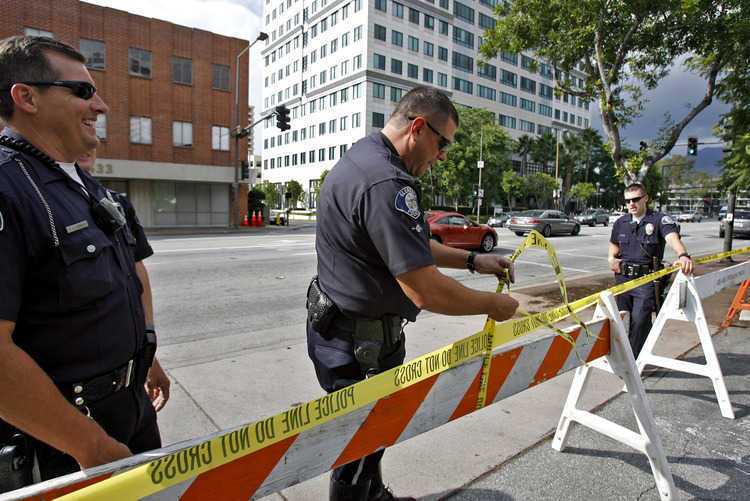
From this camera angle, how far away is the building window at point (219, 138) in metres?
28.5

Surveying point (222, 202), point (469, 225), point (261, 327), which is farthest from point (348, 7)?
point (261, 327)

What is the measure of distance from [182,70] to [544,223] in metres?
22.4

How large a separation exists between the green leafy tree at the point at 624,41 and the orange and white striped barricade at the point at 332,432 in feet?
23.9

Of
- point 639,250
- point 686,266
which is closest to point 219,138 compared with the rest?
point 639,250

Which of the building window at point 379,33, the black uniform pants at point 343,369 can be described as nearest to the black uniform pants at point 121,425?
the black uniform pants at point 343,369

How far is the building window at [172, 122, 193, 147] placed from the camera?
2727 cm

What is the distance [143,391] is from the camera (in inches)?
66.4

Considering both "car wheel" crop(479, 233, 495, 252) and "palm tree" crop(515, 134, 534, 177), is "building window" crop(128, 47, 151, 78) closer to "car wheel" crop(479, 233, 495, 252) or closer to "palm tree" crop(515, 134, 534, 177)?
"car wheel" crop(479, 233, 495, 252)

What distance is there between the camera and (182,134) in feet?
90.3

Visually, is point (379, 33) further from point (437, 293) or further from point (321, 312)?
point (437, 293)

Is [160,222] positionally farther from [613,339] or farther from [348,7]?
[348,7]

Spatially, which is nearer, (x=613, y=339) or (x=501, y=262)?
(x=501, y=262)

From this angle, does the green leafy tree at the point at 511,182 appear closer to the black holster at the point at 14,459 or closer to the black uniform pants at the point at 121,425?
the black uniform pants at the point at 121,425

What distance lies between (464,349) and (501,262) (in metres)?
0.52
